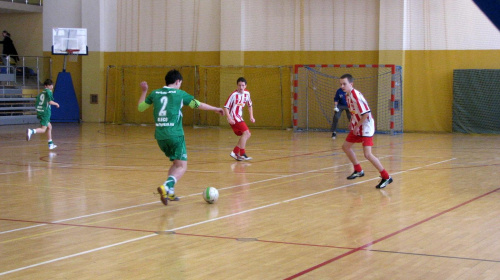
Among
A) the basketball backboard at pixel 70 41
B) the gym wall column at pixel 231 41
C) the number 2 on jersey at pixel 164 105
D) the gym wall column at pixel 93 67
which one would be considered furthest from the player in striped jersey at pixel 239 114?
the gym wall column at pixel 93 67

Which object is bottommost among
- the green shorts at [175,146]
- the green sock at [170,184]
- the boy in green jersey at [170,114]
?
the green sock at [170,184]

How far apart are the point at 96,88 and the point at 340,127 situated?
11.3 metres

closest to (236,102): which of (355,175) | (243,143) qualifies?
(243,143)

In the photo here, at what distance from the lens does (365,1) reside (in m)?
23.5

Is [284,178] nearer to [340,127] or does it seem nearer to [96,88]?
[340,127]

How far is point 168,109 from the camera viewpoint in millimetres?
8219

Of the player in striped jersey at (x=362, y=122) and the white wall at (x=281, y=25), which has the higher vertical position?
the white wall at (x=281, y=25)

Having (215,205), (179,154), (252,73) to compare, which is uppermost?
(252,73)

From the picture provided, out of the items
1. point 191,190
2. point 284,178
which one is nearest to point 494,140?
point 284,178

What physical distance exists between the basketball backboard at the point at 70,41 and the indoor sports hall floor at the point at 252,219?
12811mm

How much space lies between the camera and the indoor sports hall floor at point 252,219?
531 cm

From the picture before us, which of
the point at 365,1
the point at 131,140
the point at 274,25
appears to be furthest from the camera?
the point at 274,25

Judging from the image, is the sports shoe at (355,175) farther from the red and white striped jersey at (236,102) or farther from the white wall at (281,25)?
the white wall at (281,25)

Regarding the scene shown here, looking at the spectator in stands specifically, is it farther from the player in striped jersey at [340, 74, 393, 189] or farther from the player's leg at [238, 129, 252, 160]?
the player in striped jersey at [340, 74, 393, 189]
